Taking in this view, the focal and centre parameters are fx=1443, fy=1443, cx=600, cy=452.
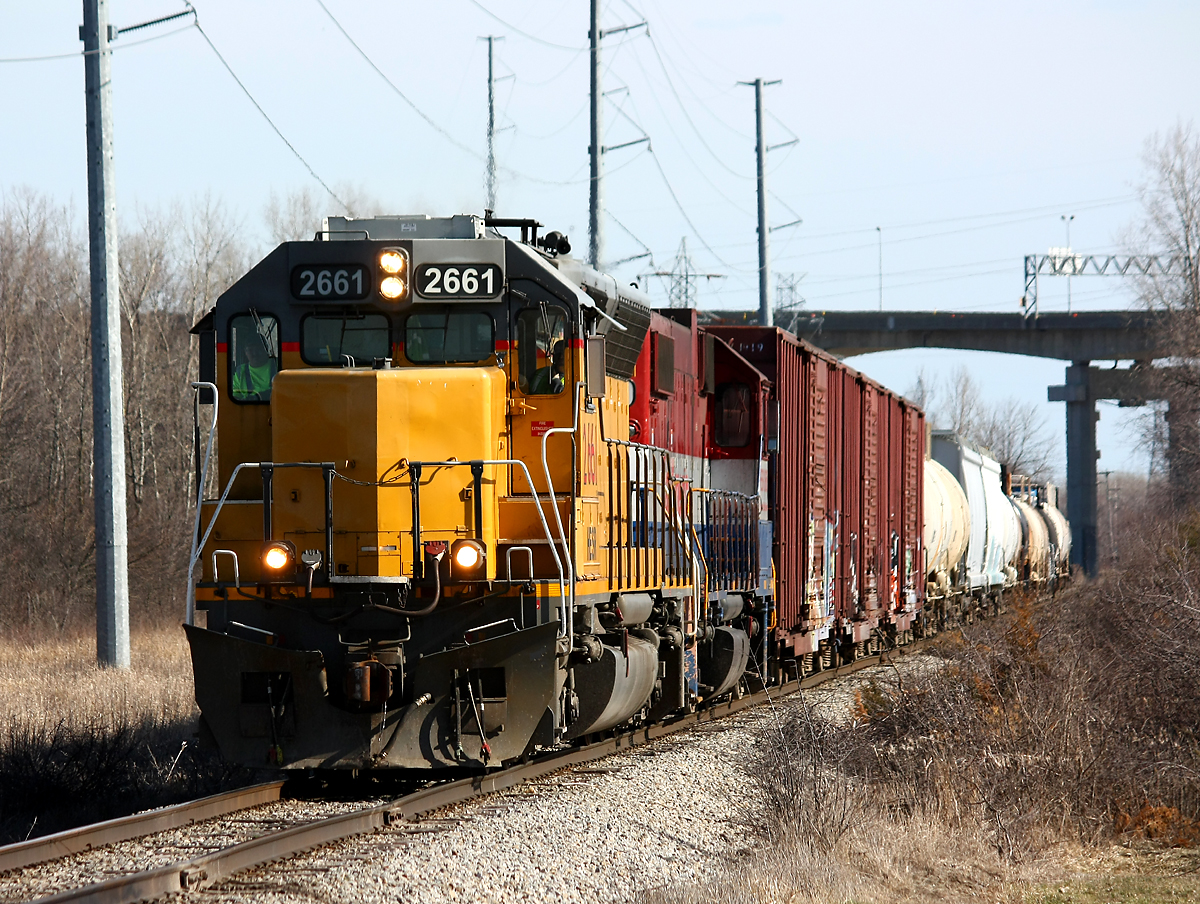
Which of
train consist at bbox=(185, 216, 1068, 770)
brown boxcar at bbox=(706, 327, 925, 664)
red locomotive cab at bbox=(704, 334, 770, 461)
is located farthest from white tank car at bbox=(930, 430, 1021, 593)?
train consist at bbox=(185, 216, 1068, 770)

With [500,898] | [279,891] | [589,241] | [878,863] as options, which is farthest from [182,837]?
[589,241]

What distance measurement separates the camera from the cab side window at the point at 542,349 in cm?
976

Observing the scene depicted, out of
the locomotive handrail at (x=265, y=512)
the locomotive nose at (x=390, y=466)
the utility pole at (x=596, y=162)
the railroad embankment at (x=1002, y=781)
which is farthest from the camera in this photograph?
the utility pole at (x=596, y=162)

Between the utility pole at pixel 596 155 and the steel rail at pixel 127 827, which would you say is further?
the utility pole at pixel 596 155

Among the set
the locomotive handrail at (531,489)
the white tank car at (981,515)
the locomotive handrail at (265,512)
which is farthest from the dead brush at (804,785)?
the white tank car at (981,515)

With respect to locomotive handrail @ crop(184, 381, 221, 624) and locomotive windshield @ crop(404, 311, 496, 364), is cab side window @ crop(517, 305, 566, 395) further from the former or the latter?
locomotive handrail @ crop(184, 381, 221, 624)

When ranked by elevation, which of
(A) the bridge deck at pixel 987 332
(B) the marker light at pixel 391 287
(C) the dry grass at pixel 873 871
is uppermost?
(A) the bridge deck at pixel 987 332

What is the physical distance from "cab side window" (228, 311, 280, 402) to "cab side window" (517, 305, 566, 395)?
1.69 metres

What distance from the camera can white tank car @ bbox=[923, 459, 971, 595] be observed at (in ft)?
81.1

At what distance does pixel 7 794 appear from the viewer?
34.0 ft

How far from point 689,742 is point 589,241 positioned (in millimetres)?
10489

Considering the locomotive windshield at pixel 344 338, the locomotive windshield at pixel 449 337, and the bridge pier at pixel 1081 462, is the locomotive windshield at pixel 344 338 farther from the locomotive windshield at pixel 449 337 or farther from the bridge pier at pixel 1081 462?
the bridge pier at pixel 1081 462

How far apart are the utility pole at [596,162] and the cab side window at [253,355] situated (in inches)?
401

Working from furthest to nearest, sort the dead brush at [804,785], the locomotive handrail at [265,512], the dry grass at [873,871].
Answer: the locomotive handrail at [265,512] < the dead brush at [804,785] < the dry grass at [873,871]
